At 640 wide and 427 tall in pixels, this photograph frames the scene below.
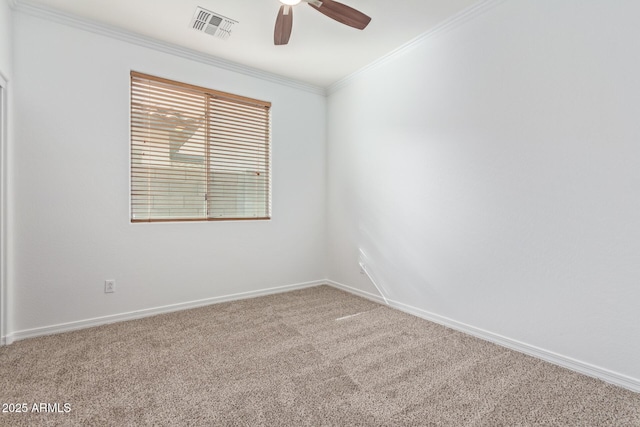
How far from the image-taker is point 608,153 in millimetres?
Answer: 1812

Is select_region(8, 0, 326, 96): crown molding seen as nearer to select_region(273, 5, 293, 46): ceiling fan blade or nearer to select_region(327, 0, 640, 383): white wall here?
select_region(273, 5, 293, 46): ceiling fan blade

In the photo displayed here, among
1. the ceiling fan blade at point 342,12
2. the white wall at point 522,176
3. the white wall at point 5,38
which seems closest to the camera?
the white wall at point 522,176

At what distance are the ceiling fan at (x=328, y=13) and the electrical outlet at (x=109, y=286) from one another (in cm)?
Result: 256

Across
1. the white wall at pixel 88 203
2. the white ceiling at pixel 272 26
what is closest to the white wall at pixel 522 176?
the white ceiling at pixel 272 26

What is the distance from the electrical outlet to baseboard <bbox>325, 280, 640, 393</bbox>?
2680mm

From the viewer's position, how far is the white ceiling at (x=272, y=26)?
7.89 ft

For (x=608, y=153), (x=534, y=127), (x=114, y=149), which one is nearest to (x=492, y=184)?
(x=534, y=127)

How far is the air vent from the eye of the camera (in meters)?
2.52

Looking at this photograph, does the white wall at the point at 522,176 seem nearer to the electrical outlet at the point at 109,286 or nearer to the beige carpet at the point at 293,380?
the beige carpet at the point at 293,380

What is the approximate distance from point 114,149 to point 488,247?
3.29m

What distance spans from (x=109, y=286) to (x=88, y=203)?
0.75m

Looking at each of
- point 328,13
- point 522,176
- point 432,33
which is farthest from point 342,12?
point 522,176

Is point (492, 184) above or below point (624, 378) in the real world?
above

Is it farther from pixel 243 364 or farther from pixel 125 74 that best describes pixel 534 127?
pixel 125 74
